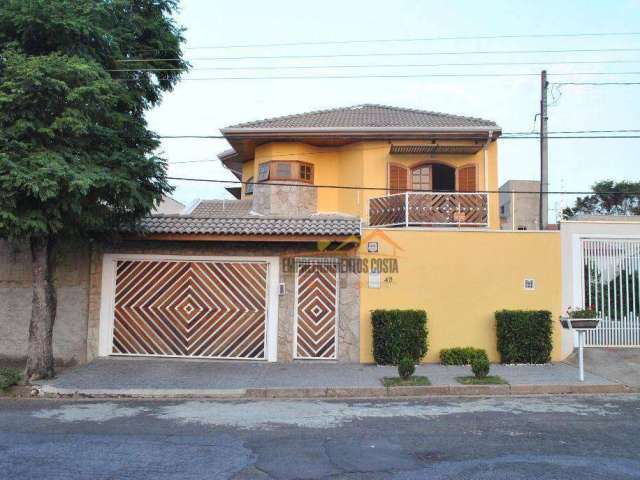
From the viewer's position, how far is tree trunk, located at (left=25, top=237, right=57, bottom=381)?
1027cm

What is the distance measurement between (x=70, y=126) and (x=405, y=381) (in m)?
7.36

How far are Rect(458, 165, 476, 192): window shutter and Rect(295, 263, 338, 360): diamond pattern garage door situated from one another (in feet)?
19.3

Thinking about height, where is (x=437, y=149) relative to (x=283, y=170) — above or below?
above

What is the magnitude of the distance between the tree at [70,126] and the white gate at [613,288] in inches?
377

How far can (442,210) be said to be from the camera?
14445 millimetres

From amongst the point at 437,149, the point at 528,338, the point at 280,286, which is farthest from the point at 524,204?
the point at 280,286

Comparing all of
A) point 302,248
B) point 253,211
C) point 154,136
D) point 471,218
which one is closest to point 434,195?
point 471,218

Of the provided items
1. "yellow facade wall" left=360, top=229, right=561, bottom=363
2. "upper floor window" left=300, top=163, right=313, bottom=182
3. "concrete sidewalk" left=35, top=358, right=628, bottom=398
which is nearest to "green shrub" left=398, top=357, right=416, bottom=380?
"concrete sidewalk" left=35, top=358, right=628, bottom=398

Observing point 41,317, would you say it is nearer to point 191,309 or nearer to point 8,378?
point 8,378

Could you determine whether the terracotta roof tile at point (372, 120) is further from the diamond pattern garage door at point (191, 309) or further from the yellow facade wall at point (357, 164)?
the diamond pattern garage door at point (191, 309)

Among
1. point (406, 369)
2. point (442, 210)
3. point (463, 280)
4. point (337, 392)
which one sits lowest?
point (337, 392)

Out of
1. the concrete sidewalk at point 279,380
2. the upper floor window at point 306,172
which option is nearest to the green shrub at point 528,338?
the concrete sidewalk at point 279,380

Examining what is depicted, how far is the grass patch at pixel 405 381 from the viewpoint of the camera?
9703 mm

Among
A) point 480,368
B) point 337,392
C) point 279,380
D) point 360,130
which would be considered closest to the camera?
point 337,392
